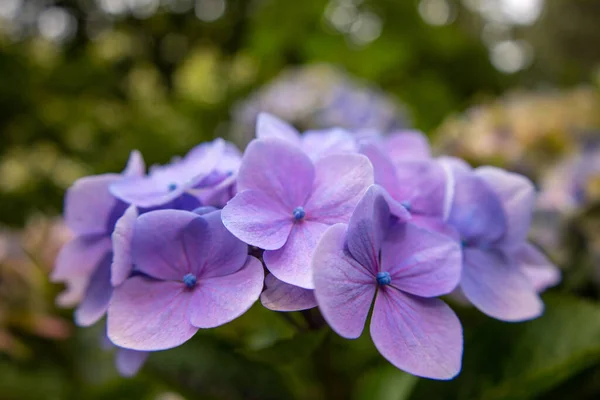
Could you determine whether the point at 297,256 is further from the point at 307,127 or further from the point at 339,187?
the point at 307,127

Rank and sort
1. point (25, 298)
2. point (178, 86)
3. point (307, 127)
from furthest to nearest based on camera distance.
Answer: point (178, 86) < point (307, 127) < point (25, 298)

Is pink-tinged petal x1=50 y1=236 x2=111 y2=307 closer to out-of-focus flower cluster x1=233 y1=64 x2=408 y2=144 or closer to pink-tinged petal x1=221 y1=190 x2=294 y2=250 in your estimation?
pink-tinged petal x1=221 y1=190 x2=294 y2=250

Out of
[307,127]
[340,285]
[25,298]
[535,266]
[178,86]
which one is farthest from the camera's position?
[178,86]

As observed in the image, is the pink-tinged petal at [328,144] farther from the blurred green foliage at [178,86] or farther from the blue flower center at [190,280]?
the blurred green foliage at [178,86]

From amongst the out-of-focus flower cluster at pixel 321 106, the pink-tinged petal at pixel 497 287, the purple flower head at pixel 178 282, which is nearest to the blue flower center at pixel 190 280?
the purple flower head at pixel 178 282

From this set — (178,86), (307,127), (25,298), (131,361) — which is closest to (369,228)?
(131,361)

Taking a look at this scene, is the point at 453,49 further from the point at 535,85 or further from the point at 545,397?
the point at 545,397
